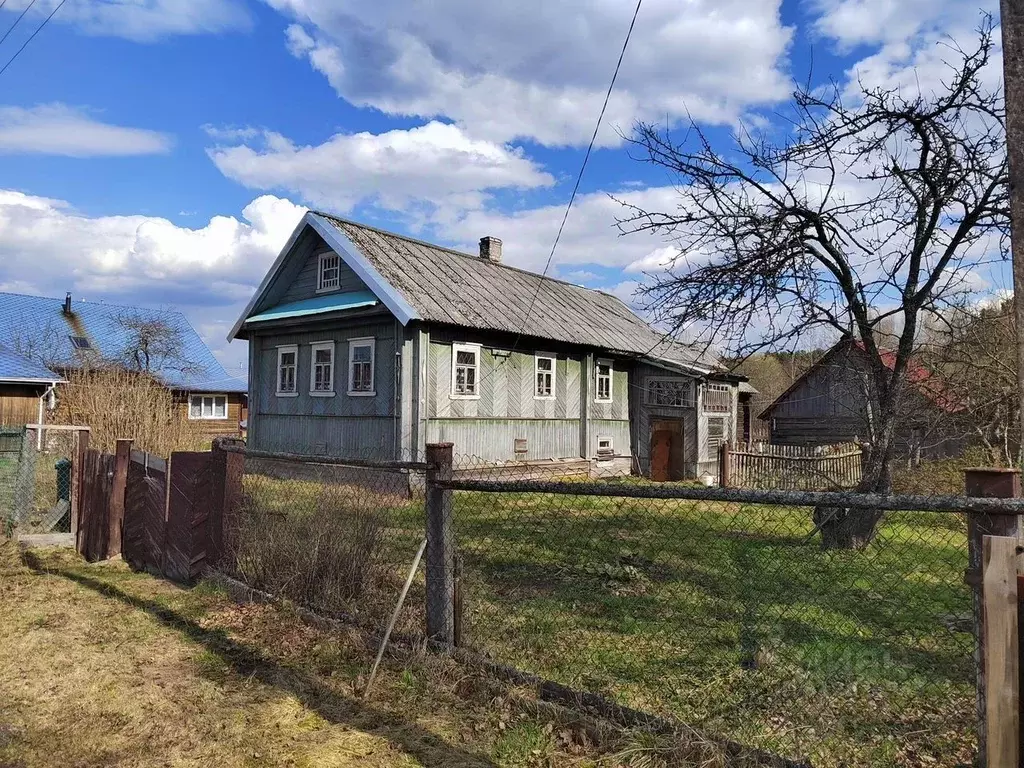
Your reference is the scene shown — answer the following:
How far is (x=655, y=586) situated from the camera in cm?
670

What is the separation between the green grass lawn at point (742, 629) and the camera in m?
3.76

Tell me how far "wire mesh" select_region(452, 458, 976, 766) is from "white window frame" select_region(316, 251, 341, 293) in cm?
917

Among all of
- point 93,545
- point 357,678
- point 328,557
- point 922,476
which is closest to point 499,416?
point 922,476

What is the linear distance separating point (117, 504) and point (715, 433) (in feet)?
55.7

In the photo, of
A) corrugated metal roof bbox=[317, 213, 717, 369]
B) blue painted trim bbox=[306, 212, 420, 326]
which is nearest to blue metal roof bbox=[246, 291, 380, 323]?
blue painted trim bbox=[306, 212, 420, 326]

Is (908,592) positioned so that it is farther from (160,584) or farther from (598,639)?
(160,584)

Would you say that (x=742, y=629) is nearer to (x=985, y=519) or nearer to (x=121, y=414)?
(x=985, y=519)

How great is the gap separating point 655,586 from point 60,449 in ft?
49.7

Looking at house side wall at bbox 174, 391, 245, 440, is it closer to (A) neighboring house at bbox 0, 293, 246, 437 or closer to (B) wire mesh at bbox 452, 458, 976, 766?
(A) neighboring house at bbox 0, 293, 246, 437

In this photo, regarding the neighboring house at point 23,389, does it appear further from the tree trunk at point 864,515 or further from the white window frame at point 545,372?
the tree trunk at point 864,515

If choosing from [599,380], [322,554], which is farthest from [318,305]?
[322,554]

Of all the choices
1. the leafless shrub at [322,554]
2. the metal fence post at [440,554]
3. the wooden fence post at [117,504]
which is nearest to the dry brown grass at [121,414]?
the wooden fence post at [117,504]

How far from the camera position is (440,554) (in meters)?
4.39

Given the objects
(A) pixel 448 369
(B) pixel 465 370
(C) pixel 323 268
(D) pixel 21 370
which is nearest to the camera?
(A) pixel 448 369
